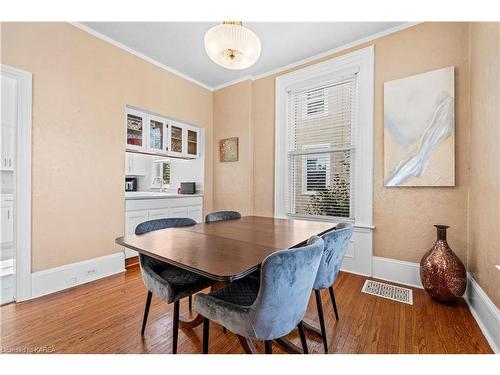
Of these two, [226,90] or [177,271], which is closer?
[177,271]

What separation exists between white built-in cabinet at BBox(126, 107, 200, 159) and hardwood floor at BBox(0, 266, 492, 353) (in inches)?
74.9

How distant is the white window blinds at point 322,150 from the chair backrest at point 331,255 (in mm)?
1468

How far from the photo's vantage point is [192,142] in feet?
12.9

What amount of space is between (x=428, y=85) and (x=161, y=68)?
10.7ft

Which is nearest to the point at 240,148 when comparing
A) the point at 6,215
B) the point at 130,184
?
the point at 130,184

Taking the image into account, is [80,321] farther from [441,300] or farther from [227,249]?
[441,300]

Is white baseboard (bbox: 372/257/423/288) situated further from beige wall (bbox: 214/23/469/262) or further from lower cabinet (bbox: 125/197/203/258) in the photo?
lower cabinet (bbox: 125/197/203/258)

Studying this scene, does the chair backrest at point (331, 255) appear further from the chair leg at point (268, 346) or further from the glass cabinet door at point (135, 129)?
the glass cabinet door at point (135, 129)

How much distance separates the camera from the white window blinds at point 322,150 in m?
2.87

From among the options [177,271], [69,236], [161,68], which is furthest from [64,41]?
[177,271]

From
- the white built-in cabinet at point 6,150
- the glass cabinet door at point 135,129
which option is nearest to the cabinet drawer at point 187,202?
the glass cabinet door at point 135,129

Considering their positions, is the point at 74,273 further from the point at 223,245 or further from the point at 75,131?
the point at 223,245

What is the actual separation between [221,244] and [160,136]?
2615 millimetres

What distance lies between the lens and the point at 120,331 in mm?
1648
